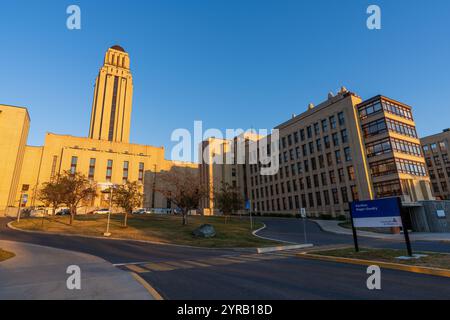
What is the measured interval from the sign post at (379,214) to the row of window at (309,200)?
34.1 meters

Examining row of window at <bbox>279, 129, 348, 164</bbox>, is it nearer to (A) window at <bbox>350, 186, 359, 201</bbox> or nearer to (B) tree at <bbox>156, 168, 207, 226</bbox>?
(A) window at <bbox>350, 186, 359, 201</bbox>

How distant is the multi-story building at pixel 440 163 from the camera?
6606 centimetres

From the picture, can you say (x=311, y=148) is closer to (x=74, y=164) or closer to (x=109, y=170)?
(x=109, y=170)

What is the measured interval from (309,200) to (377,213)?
4333 centimetres

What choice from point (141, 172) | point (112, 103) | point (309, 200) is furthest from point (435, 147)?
point (112, 103)

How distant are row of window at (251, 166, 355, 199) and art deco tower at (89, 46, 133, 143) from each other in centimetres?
6299

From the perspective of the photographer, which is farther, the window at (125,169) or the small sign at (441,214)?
the window at (125,169)

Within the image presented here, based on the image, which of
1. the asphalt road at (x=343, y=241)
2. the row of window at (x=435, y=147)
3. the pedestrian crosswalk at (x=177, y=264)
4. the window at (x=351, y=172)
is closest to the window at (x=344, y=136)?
the window at (x=351, y=172)

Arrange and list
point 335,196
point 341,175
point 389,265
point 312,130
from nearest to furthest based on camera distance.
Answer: point 389,265 < point 341,175 < point 335,196 < point 312,130

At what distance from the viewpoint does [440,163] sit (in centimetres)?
6719

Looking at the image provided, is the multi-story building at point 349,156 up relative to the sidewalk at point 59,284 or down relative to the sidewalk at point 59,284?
up

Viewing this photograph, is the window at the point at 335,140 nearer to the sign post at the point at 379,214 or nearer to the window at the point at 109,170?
the sign post at the point at 379,214
